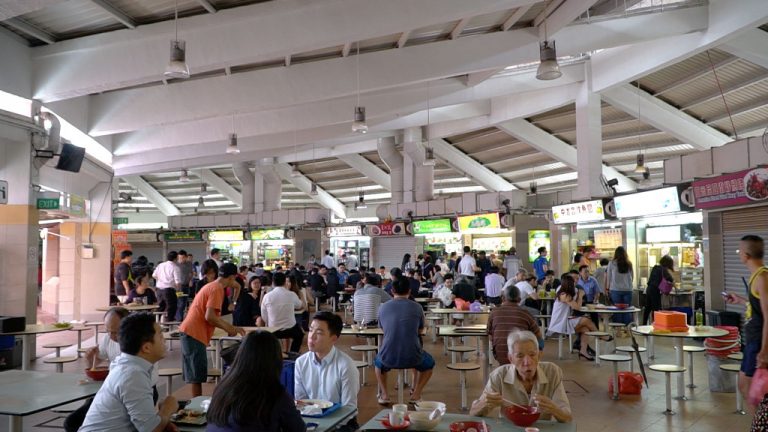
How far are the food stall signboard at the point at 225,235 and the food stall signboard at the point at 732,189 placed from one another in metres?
14.8

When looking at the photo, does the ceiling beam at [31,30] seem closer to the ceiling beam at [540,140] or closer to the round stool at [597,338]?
the round stool at [597,338]

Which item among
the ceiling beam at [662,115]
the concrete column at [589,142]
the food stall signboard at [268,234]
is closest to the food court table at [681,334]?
the concrete column at [589,142]

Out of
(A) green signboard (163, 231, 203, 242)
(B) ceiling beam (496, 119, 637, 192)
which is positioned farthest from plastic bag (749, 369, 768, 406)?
(A) green signboard (163, 231, 203, 242)

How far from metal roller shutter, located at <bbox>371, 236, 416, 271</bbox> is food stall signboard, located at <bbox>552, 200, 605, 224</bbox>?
5.72 meters

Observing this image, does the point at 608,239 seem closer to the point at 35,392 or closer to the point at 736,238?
the point at 736,238

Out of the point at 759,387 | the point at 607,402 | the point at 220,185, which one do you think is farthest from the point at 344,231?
the point at 759,387

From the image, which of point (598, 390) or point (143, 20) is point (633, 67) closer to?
point (598, 390)

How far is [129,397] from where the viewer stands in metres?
2.71

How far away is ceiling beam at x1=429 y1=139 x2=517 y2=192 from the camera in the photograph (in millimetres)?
18141

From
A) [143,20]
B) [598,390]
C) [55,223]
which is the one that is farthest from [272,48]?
[55,223]

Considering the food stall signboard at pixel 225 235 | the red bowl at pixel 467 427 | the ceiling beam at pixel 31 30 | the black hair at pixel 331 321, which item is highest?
the ceiling beam at pixel 31 30

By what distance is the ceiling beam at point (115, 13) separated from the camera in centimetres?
671

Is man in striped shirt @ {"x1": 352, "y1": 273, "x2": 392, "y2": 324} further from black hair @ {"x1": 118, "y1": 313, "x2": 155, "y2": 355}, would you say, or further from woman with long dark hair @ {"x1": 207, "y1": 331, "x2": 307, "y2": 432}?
woman with long dark hair @ {"x1": 207, "y1": 331, "x2": 307, "y2": 432}

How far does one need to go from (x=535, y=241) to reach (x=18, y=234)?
35.5 feet
